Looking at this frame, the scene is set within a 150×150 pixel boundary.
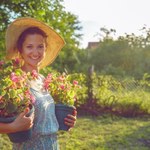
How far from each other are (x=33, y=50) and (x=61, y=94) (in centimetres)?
39

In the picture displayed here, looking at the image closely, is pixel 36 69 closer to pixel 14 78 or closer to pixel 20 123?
pixel 14 78

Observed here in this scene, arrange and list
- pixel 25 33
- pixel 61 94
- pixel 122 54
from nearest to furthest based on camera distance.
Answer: pixel 25 33, pixel 61 94, pixel 122 54

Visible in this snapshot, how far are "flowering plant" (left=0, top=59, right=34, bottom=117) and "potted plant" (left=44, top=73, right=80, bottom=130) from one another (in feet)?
0.98

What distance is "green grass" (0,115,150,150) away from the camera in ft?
20.1

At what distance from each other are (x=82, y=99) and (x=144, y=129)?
2057 millimetres

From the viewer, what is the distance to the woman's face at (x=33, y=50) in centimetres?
232

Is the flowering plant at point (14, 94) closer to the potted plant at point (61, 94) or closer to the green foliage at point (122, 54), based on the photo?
the potted plant at point (61, 94)

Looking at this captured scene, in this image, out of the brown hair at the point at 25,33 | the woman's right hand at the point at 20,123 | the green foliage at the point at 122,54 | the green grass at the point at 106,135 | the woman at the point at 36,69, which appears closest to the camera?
the woman's right hand at the point at 20,123

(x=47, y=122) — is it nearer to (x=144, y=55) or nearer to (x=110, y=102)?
(x=110, y=102)

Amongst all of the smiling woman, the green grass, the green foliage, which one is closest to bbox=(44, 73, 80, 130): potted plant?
the smiling woman

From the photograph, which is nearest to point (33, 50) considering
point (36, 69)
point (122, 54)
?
point (36, 69)

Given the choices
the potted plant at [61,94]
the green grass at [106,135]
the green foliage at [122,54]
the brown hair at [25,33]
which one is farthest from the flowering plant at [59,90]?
the green foliage at [122,54]

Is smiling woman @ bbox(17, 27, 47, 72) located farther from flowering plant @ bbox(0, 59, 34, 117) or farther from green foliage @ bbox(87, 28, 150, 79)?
green foliage @ bbox(87, 28, 150, 79)

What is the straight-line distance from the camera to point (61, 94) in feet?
8.27
